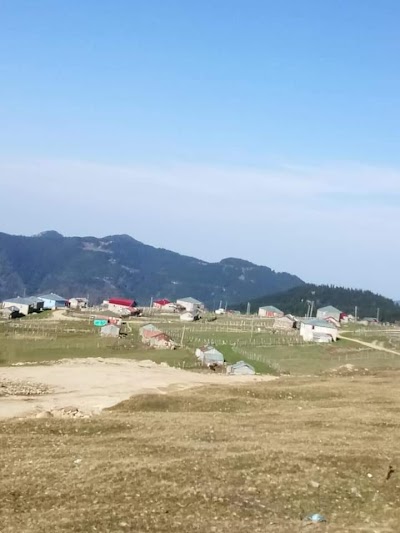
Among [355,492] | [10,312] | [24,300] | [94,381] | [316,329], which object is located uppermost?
[316,329]

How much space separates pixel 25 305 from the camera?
174625mm

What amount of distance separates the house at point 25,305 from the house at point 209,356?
94.6 metres

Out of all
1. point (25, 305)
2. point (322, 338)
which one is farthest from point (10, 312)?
point (322, 338)

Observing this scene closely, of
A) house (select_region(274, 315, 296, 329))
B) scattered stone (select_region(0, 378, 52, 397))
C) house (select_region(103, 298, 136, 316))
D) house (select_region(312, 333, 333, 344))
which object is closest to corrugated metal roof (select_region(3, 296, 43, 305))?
house (select_region(103, 298, 136, 316))

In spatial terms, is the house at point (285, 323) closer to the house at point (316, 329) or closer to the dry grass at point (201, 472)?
the house at point (316, 329)

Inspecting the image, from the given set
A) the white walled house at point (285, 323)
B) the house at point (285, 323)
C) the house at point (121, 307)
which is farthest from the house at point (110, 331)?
the house at point (121, 307)

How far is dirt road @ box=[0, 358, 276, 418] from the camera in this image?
48472mm

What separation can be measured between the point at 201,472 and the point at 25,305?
159 metres

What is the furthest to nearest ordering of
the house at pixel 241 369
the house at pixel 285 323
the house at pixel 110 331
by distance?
the house at pixel 285 323 < the house at pixel 110 331 < the house at pixel 241 369

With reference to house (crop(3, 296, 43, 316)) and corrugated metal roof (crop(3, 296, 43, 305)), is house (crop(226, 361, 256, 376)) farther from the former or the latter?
corrugated metal roof (crop(3, 296, 43, 305))

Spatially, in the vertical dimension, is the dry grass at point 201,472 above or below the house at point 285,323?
below

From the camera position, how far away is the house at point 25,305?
171875 mm

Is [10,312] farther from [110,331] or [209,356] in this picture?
[209,356]

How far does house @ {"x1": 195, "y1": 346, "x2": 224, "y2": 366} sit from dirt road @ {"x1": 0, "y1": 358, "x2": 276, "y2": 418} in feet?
24.2
